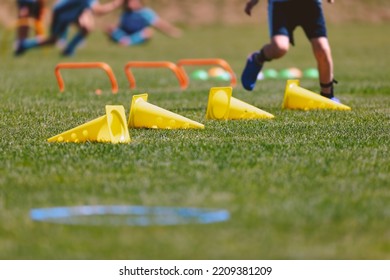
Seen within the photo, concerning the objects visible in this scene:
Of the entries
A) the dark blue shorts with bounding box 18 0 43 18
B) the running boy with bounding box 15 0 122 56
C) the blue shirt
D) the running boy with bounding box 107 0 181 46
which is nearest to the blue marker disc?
the running boy with bounding box 15 0 122 56

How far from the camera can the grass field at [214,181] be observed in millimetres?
3537

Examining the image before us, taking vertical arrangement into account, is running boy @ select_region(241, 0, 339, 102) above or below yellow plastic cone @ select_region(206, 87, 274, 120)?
above

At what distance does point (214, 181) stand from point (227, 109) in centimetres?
280

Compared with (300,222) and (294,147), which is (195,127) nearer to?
(294,147)

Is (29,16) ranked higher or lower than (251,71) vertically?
lower

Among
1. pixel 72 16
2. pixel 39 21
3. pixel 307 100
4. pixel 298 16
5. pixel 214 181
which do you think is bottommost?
pixel 39 21

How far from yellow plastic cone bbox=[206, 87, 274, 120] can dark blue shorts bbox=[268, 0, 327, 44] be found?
47.0 inches

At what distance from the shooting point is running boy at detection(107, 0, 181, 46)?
23531 millimetres

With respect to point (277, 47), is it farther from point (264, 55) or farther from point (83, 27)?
point (83, 27)

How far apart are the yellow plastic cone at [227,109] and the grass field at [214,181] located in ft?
0.49

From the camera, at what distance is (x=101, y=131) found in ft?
19.4

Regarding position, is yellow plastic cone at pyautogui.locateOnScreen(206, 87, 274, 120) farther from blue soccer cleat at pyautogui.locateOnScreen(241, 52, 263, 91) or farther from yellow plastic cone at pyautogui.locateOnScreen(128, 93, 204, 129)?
blue soccer cleat at pyautogui.locateOnScreen(241, 52, 263, 91)

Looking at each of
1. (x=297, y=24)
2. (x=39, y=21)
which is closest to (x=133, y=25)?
(x=39, y=21)

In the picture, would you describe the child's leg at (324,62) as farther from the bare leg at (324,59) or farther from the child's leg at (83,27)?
the child's leg at (83,27)
